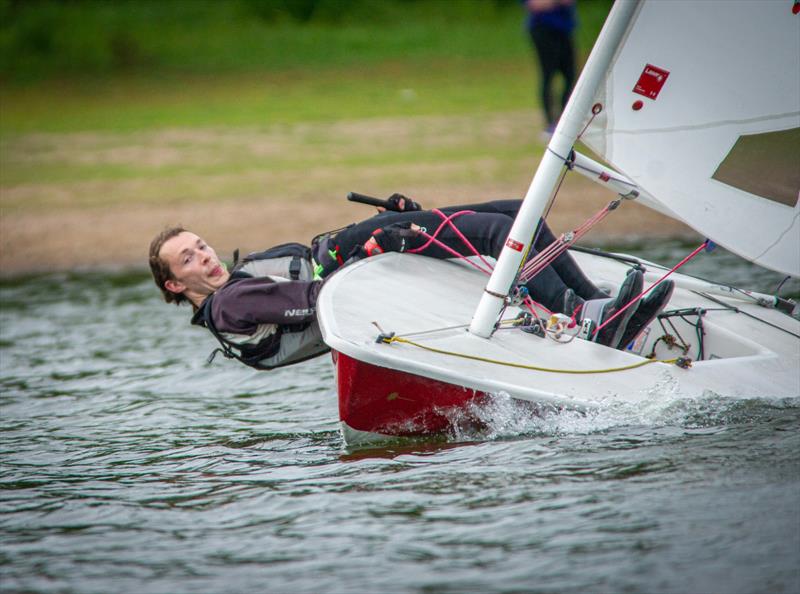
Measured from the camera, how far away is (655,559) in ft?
11.6

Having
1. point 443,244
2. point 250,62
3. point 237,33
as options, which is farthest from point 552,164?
point 237,33

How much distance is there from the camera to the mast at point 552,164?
449 cm

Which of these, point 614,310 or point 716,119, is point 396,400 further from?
point 716,119

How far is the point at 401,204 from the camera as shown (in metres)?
5.46

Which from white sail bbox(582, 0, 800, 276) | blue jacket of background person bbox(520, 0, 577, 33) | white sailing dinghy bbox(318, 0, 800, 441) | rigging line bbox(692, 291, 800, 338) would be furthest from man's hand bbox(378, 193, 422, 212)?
blue jacket of background person bbox(520, 0, 577, 33)

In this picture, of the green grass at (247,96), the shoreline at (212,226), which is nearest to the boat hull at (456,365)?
the shoreline at (212,226)

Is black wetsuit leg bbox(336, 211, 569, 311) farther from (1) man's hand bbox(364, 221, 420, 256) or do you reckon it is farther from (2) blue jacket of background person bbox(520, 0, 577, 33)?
(2) blue jacket of background person bbox(520, 0, 577, 33)

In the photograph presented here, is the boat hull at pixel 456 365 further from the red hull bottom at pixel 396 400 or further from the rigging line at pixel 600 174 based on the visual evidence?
the rigging line at pixel 600 174

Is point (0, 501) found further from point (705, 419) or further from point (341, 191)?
point (341, 191)

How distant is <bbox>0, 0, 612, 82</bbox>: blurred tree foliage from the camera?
20141 mm

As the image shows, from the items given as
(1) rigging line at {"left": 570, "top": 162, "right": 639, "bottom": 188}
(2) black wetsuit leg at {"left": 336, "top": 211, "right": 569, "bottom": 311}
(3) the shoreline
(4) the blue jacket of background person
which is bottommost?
(3) the shoreline

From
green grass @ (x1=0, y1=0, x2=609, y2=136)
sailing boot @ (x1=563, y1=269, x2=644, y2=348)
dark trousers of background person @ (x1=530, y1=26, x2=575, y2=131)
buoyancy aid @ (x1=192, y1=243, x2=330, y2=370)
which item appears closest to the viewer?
sailing boot @ (x1=563, y1=269, x2=644, y2=348)

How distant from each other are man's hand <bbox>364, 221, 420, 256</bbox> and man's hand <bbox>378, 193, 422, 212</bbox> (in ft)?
0.47

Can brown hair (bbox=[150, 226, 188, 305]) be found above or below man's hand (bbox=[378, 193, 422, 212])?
below
